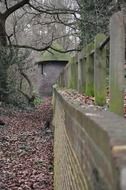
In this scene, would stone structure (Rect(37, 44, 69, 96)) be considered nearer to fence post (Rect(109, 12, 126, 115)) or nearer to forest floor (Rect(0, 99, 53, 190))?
forest floor (Rect(0, 99, 53, 190))

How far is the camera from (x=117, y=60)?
11.8ft

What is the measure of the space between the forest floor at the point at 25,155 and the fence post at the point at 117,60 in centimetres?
529

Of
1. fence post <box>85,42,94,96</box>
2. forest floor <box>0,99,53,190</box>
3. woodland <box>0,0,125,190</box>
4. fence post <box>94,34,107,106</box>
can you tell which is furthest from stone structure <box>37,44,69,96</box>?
fence post <box>94,34,107,106</box>

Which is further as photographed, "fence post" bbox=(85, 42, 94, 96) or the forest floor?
the forest floor

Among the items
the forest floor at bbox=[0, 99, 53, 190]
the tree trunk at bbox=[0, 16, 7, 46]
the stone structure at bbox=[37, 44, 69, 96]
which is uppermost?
the tree trunk at bbox=[0, 16, 7, 46]

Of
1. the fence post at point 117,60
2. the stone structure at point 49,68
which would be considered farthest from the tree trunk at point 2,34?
the fence post at point 117,60

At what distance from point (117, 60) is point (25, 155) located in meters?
9.32

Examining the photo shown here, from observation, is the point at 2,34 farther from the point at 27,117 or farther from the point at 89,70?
the point at 89,70

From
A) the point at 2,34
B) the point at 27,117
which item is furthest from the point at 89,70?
the point at 2,34

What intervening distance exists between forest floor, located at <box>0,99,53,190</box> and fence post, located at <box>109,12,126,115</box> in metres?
5.29

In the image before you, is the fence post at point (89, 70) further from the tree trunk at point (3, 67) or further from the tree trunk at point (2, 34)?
the tree trunk at point (2, 34)

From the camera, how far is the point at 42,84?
4822cm

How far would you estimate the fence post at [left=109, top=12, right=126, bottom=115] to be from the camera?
349cm

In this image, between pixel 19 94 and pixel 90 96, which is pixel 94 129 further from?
pixel 19 94
